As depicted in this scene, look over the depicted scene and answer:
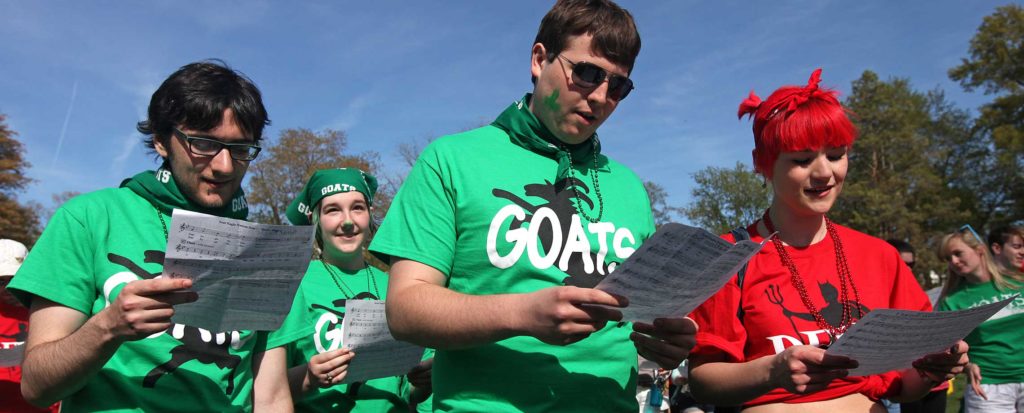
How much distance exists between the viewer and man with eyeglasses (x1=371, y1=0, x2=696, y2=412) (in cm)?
191

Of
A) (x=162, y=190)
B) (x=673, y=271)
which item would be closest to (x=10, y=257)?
(x=162, y=190)

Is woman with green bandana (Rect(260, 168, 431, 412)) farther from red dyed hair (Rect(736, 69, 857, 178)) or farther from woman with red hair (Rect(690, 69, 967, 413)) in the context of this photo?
red dyed hair (Rect(736, 69, 857, 178))

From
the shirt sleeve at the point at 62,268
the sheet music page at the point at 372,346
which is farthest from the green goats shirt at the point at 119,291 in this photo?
the sheet music page at the point at 372,346

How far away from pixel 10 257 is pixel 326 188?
7.83ft

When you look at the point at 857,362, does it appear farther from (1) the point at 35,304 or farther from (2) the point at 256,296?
(1) the point at 35,304

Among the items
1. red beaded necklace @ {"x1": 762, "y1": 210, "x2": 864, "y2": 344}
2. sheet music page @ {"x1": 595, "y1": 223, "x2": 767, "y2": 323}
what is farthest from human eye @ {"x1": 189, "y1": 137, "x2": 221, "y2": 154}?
red beaded necklace @ {"x1": 762, "y1": 210, "x2": 864, "y2": 344}

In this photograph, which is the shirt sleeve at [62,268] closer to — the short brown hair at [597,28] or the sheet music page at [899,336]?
the short brown hair at [597,28]

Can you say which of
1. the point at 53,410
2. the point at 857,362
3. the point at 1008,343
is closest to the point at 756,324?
the point at 857,362

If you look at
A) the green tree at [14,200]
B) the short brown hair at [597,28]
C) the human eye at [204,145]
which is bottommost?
the human eye at [204,145]

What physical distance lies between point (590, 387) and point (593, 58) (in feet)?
3.36

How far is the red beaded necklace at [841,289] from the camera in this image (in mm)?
2709

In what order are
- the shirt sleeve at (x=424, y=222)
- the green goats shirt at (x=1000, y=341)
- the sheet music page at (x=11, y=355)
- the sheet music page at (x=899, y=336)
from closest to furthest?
Answer: the shirt sleeve at (x=424, y=222) < the sheet music page at (x=899, y=336) < the sheet music page at (x=11, y=355) < the green goats shirt at (x=1000, y=341)

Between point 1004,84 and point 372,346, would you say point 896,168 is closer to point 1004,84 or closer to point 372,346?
Result: point 1004,84

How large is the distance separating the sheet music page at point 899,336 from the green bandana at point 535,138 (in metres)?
0.99
